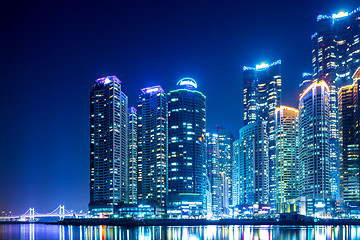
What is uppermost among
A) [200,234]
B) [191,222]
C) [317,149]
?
[317,149]

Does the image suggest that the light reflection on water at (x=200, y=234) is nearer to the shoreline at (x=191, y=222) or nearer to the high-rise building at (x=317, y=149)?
the shoreline at (x=191, y=222)

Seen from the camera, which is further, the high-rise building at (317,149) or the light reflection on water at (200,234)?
the high-rise building at (317,149)

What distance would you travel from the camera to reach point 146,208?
189750 mm

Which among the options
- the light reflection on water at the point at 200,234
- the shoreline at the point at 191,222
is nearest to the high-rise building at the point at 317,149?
the shoreline at the point at 191,222

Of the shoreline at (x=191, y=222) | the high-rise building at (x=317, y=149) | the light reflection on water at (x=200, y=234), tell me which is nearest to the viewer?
the light reflection on water at (x=200, y=234)

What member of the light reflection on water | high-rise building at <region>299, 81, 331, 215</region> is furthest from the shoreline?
the light reflection on water

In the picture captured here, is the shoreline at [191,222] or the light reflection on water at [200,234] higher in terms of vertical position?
the light reflection on water at [200,234]

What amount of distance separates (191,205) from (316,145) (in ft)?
211

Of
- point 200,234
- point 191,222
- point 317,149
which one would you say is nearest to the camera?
point 200,234

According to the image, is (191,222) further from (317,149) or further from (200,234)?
(200,234)

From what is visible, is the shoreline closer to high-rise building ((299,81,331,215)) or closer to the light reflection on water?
high-rise building ((299,81,331,215))

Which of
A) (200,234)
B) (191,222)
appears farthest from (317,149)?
(200,234)

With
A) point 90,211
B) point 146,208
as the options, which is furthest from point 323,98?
point 90,211

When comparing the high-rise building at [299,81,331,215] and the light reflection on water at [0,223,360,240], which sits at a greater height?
the high-rise building at [299,81,331,215]
